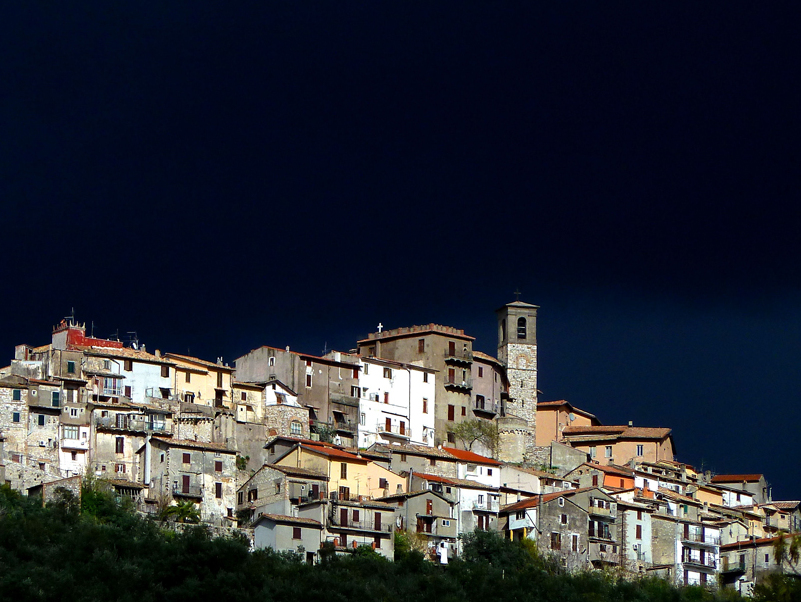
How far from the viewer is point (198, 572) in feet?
192

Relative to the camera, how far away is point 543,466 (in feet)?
310

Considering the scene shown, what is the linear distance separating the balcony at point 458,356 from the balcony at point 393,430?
6554mm

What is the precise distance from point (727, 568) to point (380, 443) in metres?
19.6

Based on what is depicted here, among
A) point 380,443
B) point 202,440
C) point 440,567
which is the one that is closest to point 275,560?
point 440,567

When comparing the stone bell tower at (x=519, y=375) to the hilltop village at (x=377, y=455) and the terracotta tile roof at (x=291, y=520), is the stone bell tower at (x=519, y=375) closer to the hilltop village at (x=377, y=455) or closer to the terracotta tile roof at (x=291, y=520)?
the hilltop village at (x=377, y=455)

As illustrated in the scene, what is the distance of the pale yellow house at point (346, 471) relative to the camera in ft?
254

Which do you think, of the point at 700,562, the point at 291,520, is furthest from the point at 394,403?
the point at 291,520

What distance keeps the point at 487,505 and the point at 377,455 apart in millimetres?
6221

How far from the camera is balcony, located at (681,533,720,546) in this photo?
83.9m

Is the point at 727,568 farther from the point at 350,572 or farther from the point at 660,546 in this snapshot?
the point at 350,572

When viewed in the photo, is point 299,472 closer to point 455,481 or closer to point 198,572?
point 455,481

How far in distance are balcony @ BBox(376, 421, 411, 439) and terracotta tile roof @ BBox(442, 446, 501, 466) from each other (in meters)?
2.36

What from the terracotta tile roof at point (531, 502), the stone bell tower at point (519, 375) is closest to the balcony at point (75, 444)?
the terracotta tile roof at point (531, 502)

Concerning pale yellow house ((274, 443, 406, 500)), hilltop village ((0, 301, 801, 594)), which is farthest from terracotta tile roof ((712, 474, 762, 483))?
pale yellow house ((274, 443, 406, 500))
